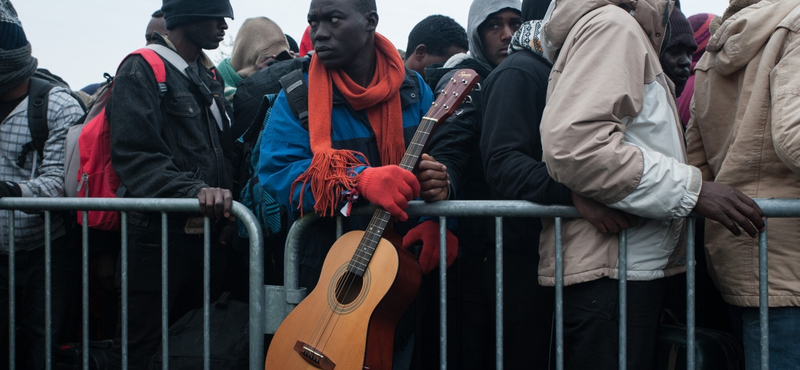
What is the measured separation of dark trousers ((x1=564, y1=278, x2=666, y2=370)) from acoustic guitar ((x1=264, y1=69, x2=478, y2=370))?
62cm

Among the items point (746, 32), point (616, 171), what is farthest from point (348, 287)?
point (746, 32)

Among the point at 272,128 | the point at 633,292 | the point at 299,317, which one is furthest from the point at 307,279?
the point at 633,292

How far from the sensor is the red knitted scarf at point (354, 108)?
2682 millimetres

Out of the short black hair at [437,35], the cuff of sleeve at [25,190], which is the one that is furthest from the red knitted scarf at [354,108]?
the short black hair at [437,35]

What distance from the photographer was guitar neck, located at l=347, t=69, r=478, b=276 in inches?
103

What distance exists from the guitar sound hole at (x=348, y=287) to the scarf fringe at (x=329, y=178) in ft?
0.79

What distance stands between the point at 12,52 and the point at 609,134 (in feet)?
9.89

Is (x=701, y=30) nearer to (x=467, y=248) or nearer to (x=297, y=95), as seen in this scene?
(x=467, y=248)

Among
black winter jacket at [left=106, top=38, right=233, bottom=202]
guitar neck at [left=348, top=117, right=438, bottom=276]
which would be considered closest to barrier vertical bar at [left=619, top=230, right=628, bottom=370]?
Answer: guitar neck at [left=348, top=117, right=438, bottom=276]

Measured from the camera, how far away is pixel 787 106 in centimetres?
220

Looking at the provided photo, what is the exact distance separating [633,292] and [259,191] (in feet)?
6.06

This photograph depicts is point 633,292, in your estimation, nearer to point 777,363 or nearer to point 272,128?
point 777,363

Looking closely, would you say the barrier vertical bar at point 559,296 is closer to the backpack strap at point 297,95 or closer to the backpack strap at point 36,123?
the backpack strap at point 297,95

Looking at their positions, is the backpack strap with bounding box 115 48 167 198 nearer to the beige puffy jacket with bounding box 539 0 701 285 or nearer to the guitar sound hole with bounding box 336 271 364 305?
the guitar sound hole with bounding box 336 271 364 305
